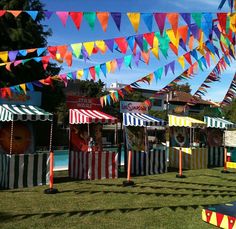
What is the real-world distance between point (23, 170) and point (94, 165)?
8.59 ft

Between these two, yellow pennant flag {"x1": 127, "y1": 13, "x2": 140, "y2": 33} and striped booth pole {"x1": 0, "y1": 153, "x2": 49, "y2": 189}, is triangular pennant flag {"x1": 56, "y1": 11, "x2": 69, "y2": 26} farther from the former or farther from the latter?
striped booth pole {"x1": 0, "y1": 153, "x2": 49, "y2": 189}

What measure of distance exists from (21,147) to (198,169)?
25.2 feet

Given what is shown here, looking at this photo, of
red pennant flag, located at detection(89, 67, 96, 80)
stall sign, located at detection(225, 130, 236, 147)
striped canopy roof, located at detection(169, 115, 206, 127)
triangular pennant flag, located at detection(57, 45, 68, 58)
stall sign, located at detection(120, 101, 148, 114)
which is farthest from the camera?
stall sign, located at detection(225, 130, 236, 147)

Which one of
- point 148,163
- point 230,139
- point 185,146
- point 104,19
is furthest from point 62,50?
point 230,139

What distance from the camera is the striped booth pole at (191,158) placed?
53.2 feet

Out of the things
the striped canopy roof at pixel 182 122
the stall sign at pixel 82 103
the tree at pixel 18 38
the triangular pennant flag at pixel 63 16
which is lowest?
the striped canopy roof at pixel 182 122

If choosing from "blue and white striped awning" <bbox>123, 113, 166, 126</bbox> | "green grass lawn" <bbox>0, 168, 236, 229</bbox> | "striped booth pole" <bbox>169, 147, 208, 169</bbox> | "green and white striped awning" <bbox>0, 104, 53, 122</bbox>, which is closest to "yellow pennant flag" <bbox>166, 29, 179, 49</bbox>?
"green grass lawn" <bbox>0, 168, 236, 229</bbox>

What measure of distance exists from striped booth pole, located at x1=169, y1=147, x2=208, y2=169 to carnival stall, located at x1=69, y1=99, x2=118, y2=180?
4.68 m

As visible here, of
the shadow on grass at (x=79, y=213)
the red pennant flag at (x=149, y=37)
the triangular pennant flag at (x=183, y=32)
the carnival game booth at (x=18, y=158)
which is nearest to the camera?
the shadow on grass at (x=79, y=213)

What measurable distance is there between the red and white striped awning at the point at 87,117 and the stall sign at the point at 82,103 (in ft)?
0.66

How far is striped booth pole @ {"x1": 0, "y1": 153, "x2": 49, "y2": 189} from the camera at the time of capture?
34.0 ft

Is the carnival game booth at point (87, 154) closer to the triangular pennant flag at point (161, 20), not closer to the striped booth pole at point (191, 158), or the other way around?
the striped booth pole at point (191, 158)

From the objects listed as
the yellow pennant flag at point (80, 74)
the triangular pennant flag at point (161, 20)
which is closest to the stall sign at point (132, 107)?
the yellow pennant flag at point (80, 74)

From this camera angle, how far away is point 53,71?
106 feet
